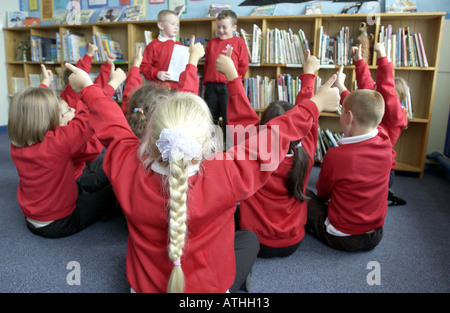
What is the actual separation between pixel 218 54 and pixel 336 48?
3.66 feet

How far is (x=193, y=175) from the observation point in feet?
2.91

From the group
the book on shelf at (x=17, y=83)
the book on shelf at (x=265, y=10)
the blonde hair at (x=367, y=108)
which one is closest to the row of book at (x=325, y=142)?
the book on shelf at (x=265, y=10)

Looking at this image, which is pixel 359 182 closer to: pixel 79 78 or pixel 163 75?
pixel 79 78

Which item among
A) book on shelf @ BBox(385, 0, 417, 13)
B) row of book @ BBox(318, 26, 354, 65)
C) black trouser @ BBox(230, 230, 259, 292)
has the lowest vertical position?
black trouser @ BBox(230, 230, 259, 292)

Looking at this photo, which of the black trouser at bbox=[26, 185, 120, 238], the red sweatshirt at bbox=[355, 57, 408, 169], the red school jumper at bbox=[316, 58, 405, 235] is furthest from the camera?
the red sweatshirt at bbox=[355, 57, 408, 169]

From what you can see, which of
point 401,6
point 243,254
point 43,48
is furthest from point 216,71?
point 43,48

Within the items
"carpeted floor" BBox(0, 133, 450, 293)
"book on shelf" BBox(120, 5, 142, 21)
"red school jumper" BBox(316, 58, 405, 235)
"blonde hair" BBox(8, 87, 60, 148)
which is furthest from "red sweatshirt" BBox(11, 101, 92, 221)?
"book on shelf" BBox(120, 5, 142, 21)

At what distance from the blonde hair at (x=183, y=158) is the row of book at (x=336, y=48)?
2.55 m

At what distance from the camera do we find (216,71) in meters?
3.18

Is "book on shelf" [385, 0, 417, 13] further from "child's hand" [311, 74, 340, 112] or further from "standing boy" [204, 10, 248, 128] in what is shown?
"child's hand" [311, 74, 340, 112]

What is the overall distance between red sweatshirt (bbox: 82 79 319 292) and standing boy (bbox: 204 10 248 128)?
2.17 m

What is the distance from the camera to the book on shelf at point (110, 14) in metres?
3.92

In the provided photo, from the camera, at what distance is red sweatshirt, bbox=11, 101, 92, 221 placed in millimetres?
1572
